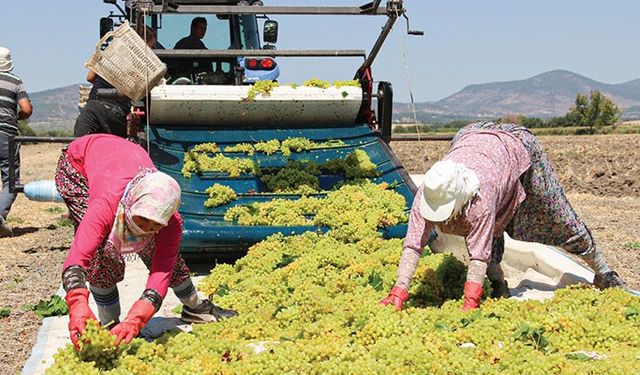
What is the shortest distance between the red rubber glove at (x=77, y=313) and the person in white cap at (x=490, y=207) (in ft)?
5.45

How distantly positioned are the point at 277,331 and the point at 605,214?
24.7ft

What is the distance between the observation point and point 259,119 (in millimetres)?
8164

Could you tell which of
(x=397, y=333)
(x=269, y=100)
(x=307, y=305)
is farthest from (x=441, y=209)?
(x=269, y=100)

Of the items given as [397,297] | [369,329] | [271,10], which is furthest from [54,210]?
[369,329]

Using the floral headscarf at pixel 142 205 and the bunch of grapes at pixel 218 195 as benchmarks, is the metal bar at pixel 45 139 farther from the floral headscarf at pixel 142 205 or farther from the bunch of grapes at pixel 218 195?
the floral headscarf at pixel 142 205

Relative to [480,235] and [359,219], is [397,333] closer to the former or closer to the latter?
[480,235]

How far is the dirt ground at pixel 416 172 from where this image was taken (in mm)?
5430

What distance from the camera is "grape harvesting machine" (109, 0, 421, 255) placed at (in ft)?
23.3

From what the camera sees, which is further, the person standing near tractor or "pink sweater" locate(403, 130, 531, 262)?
the person standing near tractor

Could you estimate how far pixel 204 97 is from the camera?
25.7ft

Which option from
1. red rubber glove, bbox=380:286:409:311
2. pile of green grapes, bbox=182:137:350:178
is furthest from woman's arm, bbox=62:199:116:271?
pile of green grapes, bbox=182:137:350:178

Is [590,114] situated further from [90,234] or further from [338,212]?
[90,234]

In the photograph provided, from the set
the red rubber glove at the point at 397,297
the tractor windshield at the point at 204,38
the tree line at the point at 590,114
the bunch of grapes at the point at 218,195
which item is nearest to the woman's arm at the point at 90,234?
the red rubber glove at the point at 397,297

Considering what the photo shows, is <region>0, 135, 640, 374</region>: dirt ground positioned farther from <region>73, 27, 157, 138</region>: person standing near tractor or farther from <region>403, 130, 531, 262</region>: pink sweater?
<region>403, 130, 531, 262</region>: pink sweater
